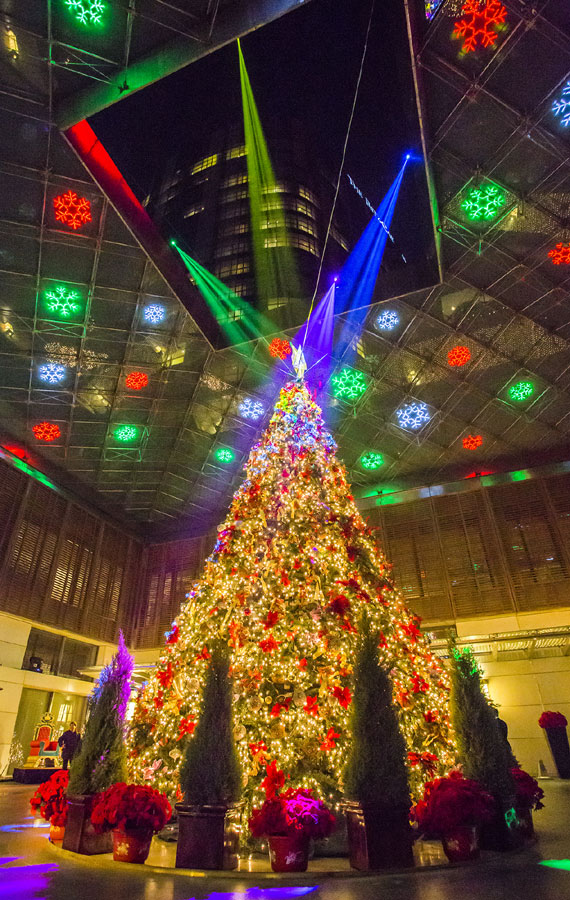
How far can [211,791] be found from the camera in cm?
386

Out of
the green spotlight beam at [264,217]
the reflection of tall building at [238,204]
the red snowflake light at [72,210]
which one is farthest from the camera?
the reflection of tall building at [238,204]

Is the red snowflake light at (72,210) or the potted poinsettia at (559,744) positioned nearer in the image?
the red snowflake light at (72,210)

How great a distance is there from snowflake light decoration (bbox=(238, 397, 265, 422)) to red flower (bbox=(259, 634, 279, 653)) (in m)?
10.4

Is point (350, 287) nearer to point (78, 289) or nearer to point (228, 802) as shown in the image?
point (78, 289)

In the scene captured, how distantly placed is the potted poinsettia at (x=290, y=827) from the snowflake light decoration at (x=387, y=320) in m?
10.8

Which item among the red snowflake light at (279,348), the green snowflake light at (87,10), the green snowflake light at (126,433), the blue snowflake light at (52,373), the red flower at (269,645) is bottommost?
the red flower at (269,645)

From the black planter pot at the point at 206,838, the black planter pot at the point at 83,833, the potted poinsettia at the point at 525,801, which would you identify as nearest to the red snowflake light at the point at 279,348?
the potted poinsettia at the point at 525,801

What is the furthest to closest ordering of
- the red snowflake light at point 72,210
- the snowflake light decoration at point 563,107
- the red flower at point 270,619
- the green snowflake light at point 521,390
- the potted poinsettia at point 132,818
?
1. the green snowflake light at point 521,390
2. the red snowflake light at point 72,210
3. the snowflake light decoration at point 563,107
4. the red flower at point 270,619
5. the potted poinsettia at point 132,818


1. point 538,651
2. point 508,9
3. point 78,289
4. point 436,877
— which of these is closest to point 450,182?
point 508,9

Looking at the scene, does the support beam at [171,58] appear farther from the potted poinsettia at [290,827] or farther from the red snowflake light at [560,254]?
the potted poinsettia at [290,827]

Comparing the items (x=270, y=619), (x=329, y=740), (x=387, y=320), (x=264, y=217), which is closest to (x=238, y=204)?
(x=264, y=217)

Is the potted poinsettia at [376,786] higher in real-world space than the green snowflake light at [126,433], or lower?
lower

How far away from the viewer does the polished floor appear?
119 inches

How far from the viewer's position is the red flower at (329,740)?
15.5ft
